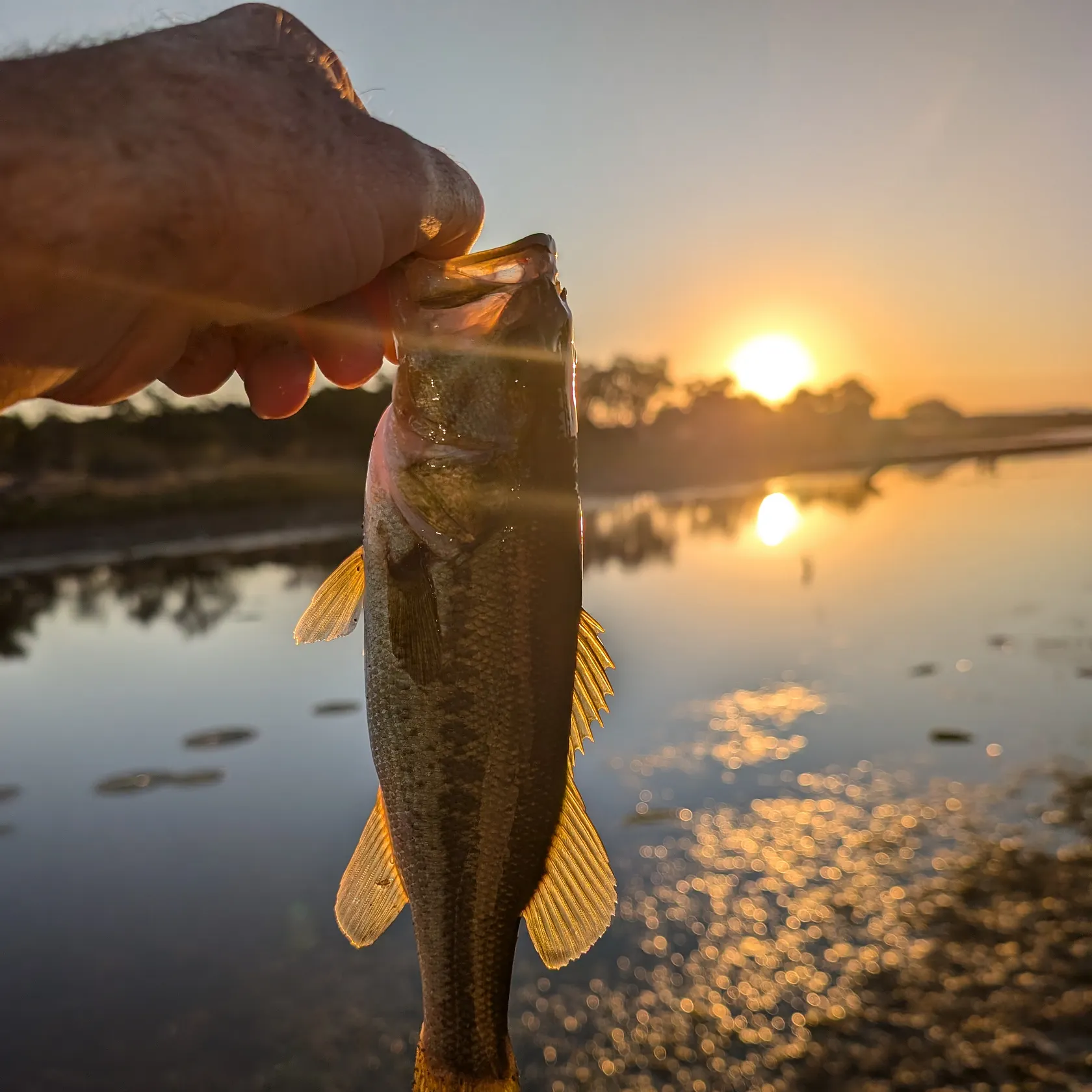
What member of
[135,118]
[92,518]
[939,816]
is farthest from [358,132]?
[92,518]

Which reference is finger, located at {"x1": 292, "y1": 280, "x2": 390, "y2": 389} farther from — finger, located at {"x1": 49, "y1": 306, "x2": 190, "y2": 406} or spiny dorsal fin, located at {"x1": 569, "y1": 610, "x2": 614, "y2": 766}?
spiny dorsal fin, located at {"x1": 569, "y1": 610, "x2": 614, "y2": 766}

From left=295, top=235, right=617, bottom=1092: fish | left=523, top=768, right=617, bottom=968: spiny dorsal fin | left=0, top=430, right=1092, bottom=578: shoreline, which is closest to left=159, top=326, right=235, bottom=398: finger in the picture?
left=295, top=235, right=617, bottom=1092: fish

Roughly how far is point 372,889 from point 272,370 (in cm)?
169

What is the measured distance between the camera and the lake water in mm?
7727

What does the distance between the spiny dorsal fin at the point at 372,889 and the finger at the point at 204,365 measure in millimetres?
1446

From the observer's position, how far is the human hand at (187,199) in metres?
1.88

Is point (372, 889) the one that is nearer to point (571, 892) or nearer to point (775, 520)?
point (571, 892)

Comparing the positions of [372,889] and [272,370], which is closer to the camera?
[372,889]

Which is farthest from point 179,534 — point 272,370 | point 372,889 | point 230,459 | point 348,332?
point 372,889

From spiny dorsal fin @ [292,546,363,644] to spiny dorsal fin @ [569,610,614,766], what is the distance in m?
0.68

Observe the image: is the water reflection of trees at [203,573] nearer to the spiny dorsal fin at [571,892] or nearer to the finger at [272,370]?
the finger at [272,370]

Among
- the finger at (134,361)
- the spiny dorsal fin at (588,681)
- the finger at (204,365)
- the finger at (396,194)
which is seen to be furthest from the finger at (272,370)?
the spiny dorsal fin at (588,681)

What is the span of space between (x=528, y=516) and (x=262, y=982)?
25.4 feet

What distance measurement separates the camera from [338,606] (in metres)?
2.77
